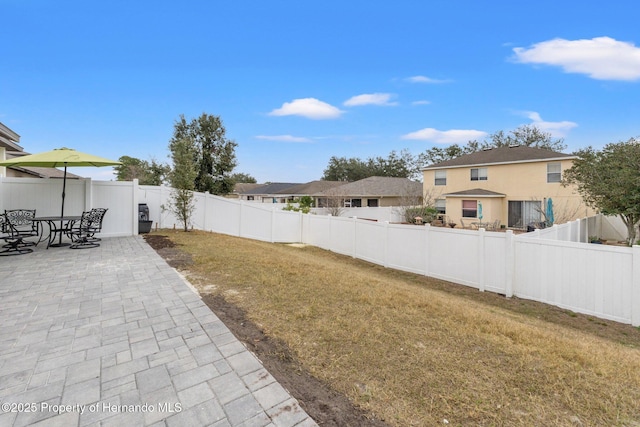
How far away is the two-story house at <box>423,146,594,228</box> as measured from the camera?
18.7 meters

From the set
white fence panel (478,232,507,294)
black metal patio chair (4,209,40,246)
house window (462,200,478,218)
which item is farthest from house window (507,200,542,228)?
black metal patio chair (4,209,40,246)

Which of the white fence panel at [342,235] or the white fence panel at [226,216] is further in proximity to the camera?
the white fence panel at [226,216]

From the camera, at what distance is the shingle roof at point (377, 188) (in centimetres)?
2837

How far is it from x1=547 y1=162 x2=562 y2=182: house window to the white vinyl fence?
6.64 m

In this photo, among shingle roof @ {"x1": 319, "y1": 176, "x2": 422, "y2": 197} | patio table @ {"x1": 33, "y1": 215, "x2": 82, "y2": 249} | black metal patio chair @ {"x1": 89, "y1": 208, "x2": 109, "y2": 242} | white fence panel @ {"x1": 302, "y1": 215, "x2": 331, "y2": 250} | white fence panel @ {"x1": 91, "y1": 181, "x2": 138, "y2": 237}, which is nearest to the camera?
patio table @ {"x1": 33, "y1": 215, "x2": 82, "y2": 249}

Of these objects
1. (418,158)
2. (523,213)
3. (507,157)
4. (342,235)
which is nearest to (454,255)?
(342,235)

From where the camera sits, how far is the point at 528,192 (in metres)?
20.1

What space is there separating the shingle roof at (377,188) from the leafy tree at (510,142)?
1049 cm

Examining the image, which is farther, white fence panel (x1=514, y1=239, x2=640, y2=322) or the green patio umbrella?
the green patio umbrella

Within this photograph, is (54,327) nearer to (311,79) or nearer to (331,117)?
(311,79)

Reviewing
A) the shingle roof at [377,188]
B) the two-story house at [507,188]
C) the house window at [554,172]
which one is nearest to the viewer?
the two-story house at [507,188]

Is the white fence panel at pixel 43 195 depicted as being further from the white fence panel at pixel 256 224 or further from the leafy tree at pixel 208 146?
the leafy tree at pixel 208 146

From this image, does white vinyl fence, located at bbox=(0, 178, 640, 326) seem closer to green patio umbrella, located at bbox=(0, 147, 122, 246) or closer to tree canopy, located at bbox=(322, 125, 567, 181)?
green patio umbrella, located at bbox=(0, 147, 122, 246)

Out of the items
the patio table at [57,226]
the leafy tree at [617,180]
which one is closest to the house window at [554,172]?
the leafy tree at [617,180]
